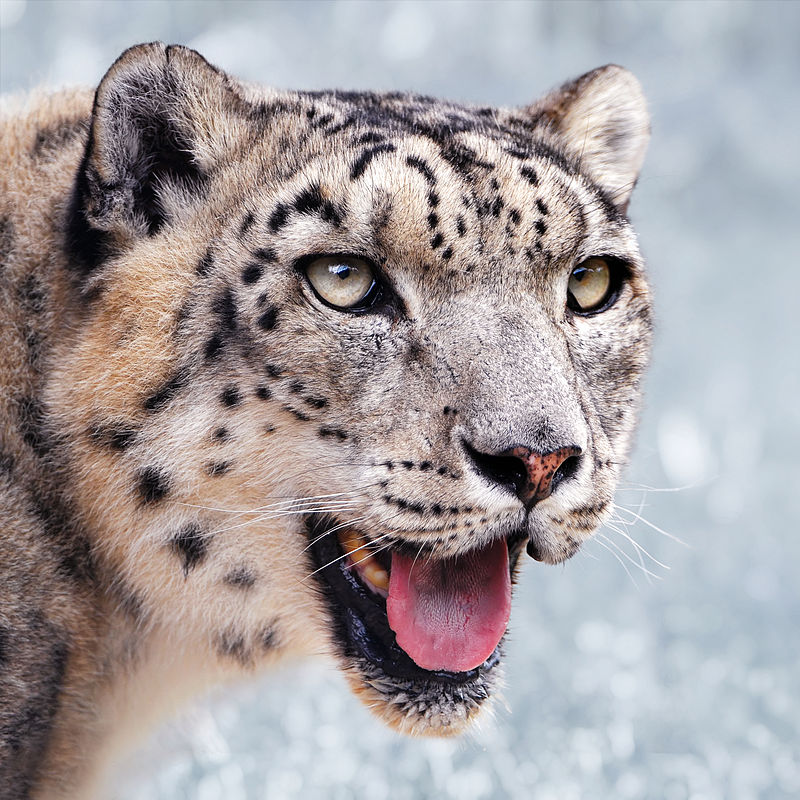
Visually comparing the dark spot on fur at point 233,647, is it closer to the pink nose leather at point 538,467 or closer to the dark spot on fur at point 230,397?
the dark spot on fur at point 230,397

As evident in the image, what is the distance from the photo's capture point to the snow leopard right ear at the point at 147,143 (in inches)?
134

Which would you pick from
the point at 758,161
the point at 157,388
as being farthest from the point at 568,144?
the point at 758,161

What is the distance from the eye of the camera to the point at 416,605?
3369mm

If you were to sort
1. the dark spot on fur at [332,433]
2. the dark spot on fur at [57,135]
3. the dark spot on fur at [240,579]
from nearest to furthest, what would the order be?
the dark spot on fur at [332,433], the dark spot on fur at [240,579], the dark spot on fur at [57,135]

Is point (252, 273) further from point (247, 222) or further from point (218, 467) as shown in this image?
point (218, 467)

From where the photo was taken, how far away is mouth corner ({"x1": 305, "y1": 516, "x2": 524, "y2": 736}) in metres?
3.40

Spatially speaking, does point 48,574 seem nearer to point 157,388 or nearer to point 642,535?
point 157,388

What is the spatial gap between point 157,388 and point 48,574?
64cm

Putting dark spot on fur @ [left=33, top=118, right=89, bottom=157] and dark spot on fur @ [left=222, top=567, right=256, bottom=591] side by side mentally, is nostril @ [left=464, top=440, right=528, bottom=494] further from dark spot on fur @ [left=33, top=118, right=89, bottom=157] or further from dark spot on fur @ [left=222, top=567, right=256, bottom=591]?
dark spot on fur @ [left=33, top=118, right=89, bottom=157]

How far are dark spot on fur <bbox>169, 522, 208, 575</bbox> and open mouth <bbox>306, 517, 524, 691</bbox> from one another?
323 millimetres

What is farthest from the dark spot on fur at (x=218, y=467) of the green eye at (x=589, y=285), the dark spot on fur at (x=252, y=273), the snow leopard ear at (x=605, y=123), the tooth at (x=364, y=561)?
the snow leopard ear at (x=605, y=123)

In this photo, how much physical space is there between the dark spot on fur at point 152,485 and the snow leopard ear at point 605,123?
1815mm

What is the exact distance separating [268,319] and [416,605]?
0.89m

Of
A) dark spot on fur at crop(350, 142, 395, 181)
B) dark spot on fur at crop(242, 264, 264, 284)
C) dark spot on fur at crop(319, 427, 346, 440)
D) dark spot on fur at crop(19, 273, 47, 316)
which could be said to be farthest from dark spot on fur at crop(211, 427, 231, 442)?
dark spot on fur at crop(350, 142, 395, 181)
